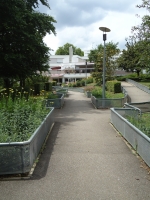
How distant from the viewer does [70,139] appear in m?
8.32

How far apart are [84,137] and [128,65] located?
44.7 meters

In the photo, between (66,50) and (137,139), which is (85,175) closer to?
(137,139)

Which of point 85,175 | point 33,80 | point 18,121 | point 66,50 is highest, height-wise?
point 66,50

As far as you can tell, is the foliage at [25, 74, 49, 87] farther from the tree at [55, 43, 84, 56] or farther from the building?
the tree at [55, 43, 84, 56]

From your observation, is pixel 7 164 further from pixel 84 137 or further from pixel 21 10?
pixel 21 10

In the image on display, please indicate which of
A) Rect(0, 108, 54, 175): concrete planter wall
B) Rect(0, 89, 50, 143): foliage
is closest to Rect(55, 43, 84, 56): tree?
Rect(0, 89, 50, 143): foliage

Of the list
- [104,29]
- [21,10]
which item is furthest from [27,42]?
[104,29]

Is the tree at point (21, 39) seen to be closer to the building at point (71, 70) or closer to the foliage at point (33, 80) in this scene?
the foliage at point (33, 80)

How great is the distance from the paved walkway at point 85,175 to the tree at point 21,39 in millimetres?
10785

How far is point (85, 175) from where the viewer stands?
4945mm

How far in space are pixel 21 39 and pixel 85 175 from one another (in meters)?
14.4

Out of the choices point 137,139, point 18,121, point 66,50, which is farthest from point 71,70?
point 137,139

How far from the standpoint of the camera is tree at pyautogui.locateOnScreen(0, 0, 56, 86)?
15812 mm

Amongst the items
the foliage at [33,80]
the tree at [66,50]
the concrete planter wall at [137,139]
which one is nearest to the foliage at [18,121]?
the concrete planter wall at [137,139]
